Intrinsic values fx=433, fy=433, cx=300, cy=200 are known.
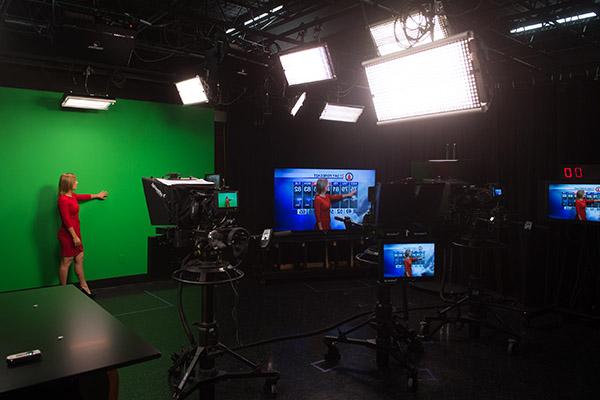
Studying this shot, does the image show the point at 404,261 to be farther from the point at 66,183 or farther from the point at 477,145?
the point at 66,183

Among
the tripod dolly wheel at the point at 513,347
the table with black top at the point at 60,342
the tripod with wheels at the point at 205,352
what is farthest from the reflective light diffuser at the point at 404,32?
the tripod dolly wheel at the point at 513,347

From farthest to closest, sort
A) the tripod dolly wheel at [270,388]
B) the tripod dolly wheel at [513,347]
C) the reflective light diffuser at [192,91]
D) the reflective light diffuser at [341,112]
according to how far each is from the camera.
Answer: the reflective light diffuser at [341,112]
the reflective light diffuser at [192,91]
the tripod dolly wheel at [513,347]
the tripod dolly wheel at [270,388]

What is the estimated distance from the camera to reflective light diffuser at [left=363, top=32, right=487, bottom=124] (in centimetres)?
198

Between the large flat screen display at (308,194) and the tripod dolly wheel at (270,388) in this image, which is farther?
the large flat screen display at (308,194)

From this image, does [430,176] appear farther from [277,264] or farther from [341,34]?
[277,264]

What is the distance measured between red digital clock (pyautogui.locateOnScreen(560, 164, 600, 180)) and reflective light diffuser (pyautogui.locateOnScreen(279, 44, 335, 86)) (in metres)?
2.65

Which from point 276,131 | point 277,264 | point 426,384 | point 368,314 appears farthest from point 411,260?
point 276,131

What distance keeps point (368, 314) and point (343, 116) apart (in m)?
2.84

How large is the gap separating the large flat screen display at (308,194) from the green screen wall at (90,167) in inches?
48.2

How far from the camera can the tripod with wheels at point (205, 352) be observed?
2.56 m

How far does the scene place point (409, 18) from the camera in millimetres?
2455

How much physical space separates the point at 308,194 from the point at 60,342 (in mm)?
4846

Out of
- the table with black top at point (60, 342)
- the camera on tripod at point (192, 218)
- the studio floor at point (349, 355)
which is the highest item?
the camera on tripod at point (192, 218)

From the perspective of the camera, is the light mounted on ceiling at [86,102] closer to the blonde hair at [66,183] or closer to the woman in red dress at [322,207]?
the blonde hair at [66,183]
